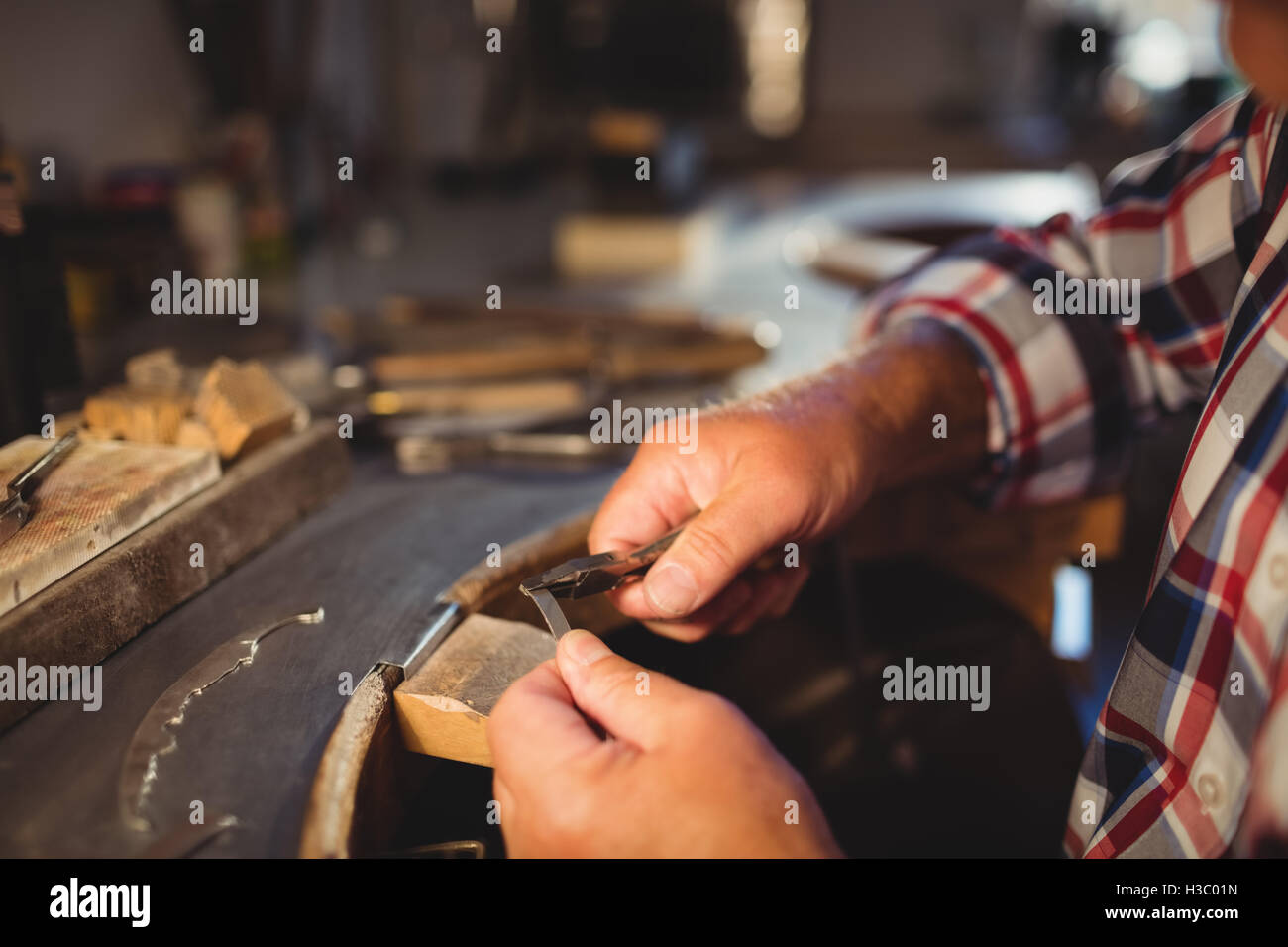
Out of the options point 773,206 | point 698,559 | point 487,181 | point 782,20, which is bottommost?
point 698,559

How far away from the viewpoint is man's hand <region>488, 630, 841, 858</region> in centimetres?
55

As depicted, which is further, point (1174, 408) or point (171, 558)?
point (1174, 408)

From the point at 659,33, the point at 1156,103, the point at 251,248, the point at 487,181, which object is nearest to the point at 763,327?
the point at 251,248

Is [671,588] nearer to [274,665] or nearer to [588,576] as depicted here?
[588,576]

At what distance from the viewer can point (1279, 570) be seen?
0.63m

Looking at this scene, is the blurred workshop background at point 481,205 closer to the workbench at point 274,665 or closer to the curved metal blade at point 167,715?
the workbench at point 274,665

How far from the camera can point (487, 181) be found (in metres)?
4.11

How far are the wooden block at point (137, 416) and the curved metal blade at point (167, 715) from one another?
27 centimetres

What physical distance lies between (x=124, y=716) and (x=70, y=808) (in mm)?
97

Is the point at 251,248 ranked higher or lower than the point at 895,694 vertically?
higher

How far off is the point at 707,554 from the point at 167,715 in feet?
1.51

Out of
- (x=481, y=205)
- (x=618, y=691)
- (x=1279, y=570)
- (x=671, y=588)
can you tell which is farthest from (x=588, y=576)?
(x=481, y=205)

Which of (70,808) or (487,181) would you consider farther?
(487,181)
